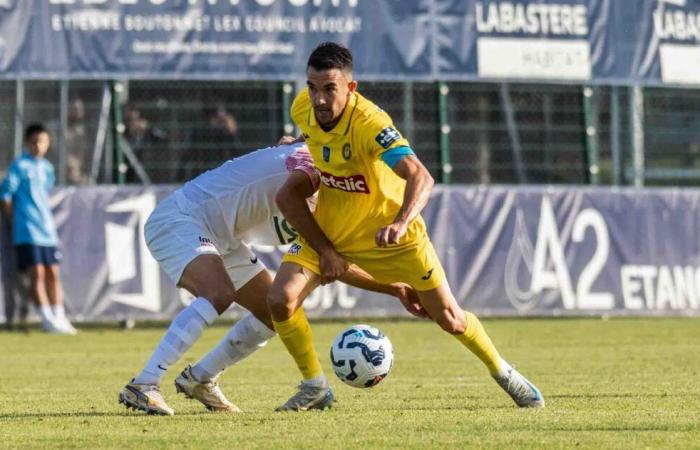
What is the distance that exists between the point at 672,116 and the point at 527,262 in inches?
126

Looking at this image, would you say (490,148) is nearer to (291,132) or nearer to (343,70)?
(291,132)

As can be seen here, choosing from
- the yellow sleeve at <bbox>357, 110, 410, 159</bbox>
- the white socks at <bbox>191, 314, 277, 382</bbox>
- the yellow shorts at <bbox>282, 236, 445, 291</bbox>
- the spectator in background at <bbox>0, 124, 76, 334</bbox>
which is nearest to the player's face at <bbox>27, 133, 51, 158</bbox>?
the spectator in background at <bbox>0, 124, 76, 334</bbox>

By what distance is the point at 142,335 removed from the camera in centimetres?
1658

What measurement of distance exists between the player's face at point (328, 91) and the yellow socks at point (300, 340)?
3.86 ft

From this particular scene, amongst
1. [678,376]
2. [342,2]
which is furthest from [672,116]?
[678,376]

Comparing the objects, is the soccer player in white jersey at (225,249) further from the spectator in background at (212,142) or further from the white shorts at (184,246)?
the spectator in background at (212,142)

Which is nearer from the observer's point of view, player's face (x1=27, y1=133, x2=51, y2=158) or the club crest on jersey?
the club crest on jersey

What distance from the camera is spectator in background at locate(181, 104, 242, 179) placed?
58.1ft

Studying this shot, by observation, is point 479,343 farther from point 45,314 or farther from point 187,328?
point 45,314

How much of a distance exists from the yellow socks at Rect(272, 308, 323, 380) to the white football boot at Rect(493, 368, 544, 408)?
3.55 ft

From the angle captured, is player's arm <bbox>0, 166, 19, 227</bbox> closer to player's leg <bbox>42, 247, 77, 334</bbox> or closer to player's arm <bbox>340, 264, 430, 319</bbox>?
player's leg <bbox>42, 247, 77, 334</bbox>

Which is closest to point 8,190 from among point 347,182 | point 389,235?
point 347,182

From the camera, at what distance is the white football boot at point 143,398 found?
27.3 ft

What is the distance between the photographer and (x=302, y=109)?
8.81 m
